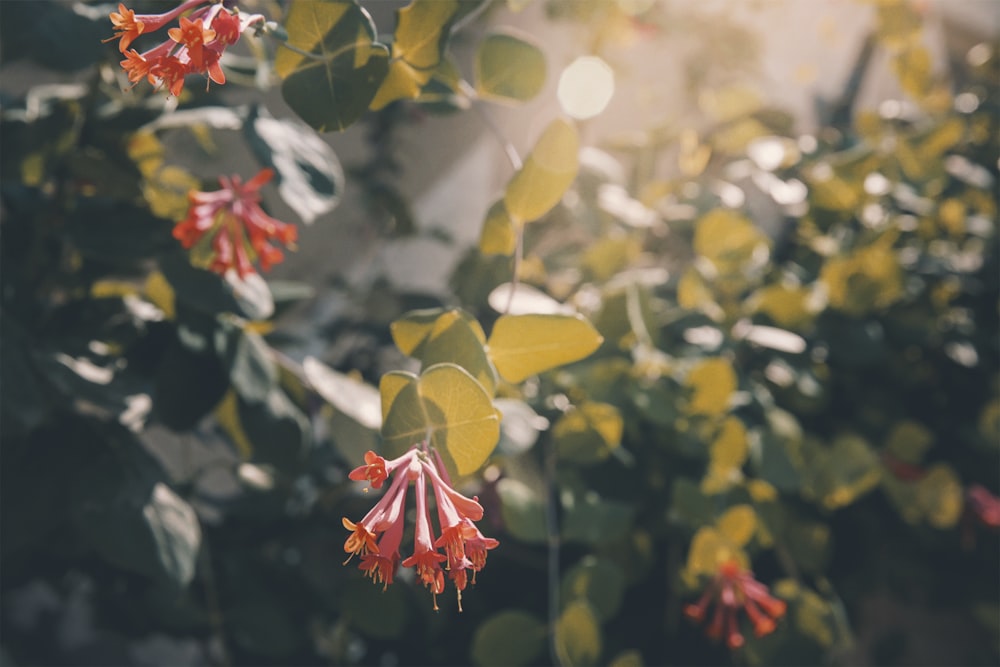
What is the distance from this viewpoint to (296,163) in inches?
23.9

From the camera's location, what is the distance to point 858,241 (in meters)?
1.20

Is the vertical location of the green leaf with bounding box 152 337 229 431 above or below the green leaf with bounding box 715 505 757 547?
above

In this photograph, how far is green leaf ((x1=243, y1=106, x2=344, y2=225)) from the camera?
1.90 ft

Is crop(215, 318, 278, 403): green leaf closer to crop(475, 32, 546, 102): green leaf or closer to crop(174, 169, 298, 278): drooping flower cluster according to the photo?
crop(174, 169, 298, 278): drooping flower cluster

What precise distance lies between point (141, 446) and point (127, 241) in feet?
0.59

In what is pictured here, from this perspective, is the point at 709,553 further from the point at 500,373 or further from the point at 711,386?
the point at 500,373

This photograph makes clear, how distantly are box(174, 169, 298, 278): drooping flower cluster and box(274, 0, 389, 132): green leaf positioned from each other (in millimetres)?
147

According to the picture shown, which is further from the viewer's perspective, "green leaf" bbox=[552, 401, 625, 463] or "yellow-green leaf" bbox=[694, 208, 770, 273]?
"yellow-green leaf" bbox=[694, 208, 770, 273]

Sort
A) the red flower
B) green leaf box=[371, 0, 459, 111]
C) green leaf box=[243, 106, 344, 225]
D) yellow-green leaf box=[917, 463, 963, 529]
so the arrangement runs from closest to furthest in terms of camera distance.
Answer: the red flower → green leaf box=[371, 0, 459, 111] → green leaf box=[243, 106, 344, 225] → yellow-green leaf box=[917, 463, 963, 529]

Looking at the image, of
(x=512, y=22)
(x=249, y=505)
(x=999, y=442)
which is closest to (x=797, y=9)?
(x=512, y=22)

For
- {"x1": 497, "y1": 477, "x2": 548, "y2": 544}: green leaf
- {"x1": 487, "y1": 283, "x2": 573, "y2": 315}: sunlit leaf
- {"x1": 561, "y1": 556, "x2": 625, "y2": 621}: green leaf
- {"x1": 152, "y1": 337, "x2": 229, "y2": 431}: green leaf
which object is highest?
{"x1": 487, "y1": 283, "x2": 573, "y2": 315}: sunlit leaf

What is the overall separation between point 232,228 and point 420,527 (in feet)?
1.18

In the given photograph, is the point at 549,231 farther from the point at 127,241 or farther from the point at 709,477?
the point at 127,241

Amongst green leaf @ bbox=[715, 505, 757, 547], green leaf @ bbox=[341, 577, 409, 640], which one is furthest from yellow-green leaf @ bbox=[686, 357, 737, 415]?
green leaf @ bbox=[341, 577, 409, 640]
